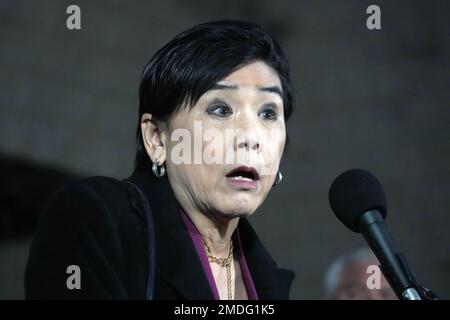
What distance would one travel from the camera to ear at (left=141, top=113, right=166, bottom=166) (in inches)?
75.7

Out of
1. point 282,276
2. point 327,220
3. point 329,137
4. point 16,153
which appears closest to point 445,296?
point 327,220

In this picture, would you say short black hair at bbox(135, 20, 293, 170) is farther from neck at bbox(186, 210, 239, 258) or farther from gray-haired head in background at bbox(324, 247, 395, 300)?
gray-haired head in background at bbox(324, 247, 395, 300)

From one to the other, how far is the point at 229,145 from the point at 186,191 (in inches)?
7.4

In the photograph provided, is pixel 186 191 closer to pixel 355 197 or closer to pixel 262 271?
pixel 262 271

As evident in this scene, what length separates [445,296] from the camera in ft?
11.3

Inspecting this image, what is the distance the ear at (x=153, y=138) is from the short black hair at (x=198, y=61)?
0.02m

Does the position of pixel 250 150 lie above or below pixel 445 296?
above

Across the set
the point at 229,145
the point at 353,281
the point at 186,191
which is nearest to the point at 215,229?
the point at 186,191

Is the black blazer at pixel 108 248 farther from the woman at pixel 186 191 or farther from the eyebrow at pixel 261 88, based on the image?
the eyebrow at pixel 261 88

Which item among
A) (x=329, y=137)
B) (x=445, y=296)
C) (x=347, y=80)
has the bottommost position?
(x=445, y=296)

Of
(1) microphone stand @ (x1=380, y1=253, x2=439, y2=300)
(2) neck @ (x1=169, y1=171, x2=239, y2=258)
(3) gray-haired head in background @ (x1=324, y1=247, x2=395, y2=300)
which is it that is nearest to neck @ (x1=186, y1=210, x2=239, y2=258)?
(2) neck @ (x1=169, y1=171, x2=239, y2=258)

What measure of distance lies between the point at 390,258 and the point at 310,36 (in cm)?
251

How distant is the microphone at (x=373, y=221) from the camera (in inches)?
56.9
